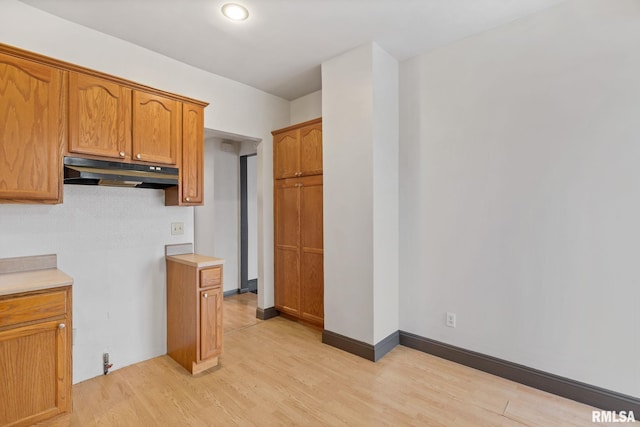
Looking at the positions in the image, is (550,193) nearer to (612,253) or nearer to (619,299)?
(612,253)

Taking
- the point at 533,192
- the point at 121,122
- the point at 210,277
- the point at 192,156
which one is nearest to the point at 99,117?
the point at 121,122

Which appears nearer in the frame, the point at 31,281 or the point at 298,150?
the point at 31,281

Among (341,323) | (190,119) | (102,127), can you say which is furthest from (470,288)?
(102,127)

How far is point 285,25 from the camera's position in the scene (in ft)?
7.99

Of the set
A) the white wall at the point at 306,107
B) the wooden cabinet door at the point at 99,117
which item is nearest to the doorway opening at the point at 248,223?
the white wall at the point at 306,107

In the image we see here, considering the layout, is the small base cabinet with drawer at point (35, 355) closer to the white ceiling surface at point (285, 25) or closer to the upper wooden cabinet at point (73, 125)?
the upper wooden cabinet at point (73, 125)

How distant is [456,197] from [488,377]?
1467 millimetres

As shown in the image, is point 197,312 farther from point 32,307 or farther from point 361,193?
point 361,193

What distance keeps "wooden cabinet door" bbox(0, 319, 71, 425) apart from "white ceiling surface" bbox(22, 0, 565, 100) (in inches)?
87.2

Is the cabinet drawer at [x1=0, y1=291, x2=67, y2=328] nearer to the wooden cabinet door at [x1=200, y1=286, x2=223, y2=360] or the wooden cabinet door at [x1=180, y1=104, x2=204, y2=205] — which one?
the wooden cabinet door at [x1=200, y1=286, x2=223, y2=360]

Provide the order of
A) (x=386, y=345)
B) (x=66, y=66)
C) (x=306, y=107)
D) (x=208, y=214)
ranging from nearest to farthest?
(x=66, y=66) → (x=386, y=345) → (x=306, y=107) → (x=208, y=214)

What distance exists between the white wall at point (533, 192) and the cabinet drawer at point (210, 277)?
176cm

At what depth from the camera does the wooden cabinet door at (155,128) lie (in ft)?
7.92

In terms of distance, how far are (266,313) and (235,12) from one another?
3087mm
